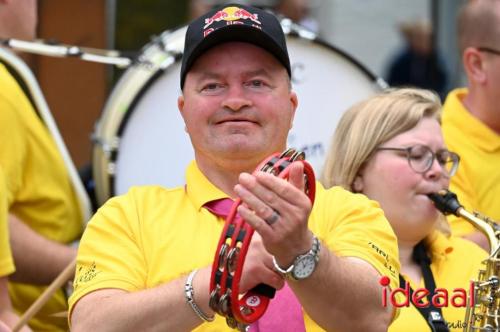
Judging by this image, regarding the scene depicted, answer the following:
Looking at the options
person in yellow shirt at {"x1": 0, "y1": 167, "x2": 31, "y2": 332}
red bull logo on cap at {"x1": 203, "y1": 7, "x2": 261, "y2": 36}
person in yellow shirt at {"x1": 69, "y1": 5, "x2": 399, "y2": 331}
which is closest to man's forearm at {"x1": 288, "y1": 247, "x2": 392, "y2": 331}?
person in yellow shirt at {"x1": 69, "y1": 5, "x2": 399, "y2": 331}

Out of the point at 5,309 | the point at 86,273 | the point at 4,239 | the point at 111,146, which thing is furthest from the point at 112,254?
the point at 111,146

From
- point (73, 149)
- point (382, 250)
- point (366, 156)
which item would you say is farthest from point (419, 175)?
point (73, 149)

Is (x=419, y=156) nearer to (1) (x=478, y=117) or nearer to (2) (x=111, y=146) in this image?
(1) (x=478, y=117)

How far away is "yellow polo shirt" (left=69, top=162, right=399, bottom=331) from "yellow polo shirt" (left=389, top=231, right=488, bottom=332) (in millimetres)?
607

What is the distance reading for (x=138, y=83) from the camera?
185 inches

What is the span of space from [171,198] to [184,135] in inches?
60.4

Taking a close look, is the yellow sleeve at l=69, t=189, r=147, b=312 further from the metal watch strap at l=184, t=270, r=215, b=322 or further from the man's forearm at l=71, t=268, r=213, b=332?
the metal watch strap at l=184, t=270, r=215, b=322

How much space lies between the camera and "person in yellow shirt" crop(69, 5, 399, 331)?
283 centimetres

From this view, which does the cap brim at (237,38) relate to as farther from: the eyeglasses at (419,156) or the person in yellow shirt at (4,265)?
the eyeglasses at (419,156)

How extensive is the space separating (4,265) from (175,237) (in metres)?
0.89

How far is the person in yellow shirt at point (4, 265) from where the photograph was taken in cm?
368

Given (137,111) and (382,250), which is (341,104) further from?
(382,250)

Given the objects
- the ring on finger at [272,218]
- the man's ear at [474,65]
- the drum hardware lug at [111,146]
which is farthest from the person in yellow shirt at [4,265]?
the man's ear at [474,65]

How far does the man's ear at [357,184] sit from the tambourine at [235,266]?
4.42 feet
